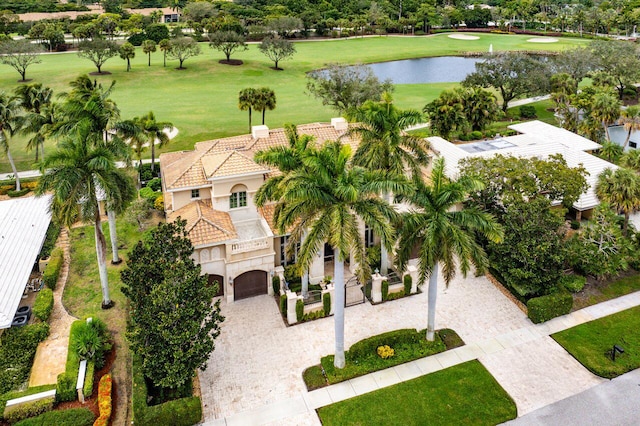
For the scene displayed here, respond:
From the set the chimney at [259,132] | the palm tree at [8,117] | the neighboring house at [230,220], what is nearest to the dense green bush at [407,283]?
the neighboring house at [230,220]

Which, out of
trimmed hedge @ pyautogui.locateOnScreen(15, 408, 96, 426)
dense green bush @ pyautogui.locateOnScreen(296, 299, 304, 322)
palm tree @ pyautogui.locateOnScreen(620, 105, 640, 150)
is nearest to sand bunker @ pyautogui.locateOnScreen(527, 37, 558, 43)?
palm tree @ pyautogui.locateOnScreen(620, 105, 640, 150)

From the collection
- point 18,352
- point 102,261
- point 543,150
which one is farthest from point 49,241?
point 543,150

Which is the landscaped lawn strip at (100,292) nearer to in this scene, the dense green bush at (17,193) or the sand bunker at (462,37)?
the dense green bush at (17,193)

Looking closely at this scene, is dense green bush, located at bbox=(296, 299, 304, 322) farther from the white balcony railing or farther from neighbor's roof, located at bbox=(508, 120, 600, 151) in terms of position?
neighbor's roof, located at bbox=(508, 120, 600, 151)

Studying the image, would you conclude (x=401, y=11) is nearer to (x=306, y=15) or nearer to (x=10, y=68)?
(x=306, y=15)

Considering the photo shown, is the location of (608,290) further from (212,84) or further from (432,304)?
(212,84)

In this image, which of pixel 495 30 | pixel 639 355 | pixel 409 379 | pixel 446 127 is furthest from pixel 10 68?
pixel 495 30

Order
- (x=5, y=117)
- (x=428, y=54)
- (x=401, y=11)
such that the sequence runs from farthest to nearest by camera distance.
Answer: (x=401, y=11), (x=428, y=54), (x=5, y=117)
